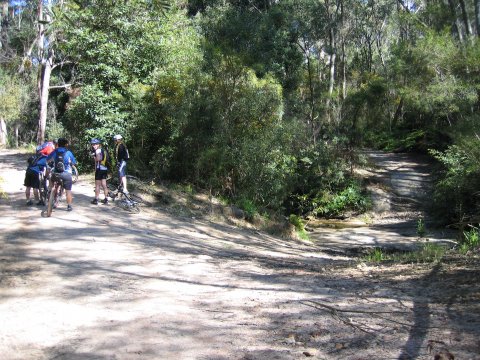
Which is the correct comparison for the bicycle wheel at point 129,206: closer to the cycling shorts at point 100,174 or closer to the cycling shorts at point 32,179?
the cycling shorts at point 100,174

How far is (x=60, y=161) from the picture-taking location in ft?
32.5

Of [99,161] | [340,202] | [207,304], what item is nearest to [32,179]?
[99,161]

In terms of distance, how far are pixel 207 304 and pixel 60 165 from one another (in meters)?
5.98

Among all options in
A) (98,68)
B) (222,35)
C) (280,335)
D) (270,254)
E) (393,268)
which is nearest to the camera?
(280,335)

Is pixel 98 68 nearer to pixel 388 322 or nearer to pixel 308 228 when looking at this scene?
pixel 308 228

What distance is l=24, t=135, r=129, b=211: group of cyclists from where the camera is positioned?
9.88 metres

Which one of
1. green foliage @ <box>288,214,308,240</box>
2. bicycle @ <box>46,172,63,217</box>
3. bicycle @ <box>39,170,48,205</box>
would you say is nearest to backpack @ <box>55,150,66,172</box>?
bicycle @ <box>46,172,63,217</box>

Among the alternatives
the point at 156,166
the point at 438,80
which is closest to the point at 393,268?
the point at 156,166

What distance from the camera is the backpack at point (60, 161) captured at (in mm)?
9836

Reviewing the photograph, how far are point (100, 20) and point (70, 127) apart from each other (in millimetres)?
4019

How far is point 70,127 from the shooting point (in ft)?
55.3

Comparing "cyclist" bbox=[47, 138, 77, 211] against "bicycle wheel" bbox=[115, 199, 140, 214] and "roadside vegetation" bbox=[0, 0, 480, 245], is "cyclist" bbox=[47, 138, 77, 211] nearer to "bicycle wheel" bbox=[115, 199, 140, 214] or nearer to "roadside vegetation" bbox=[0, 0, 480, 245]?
"bicycle wheel" bbox=[115, 199, 140, 214]

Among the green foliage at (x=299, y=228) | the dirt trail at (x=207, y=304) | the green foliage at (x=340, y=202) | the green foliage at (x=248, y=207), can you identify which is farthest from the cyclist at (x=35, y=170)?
the green foliage at (x=340, y=202)

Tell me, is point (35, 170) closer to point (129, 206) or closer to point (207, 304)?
point (129, 206)
